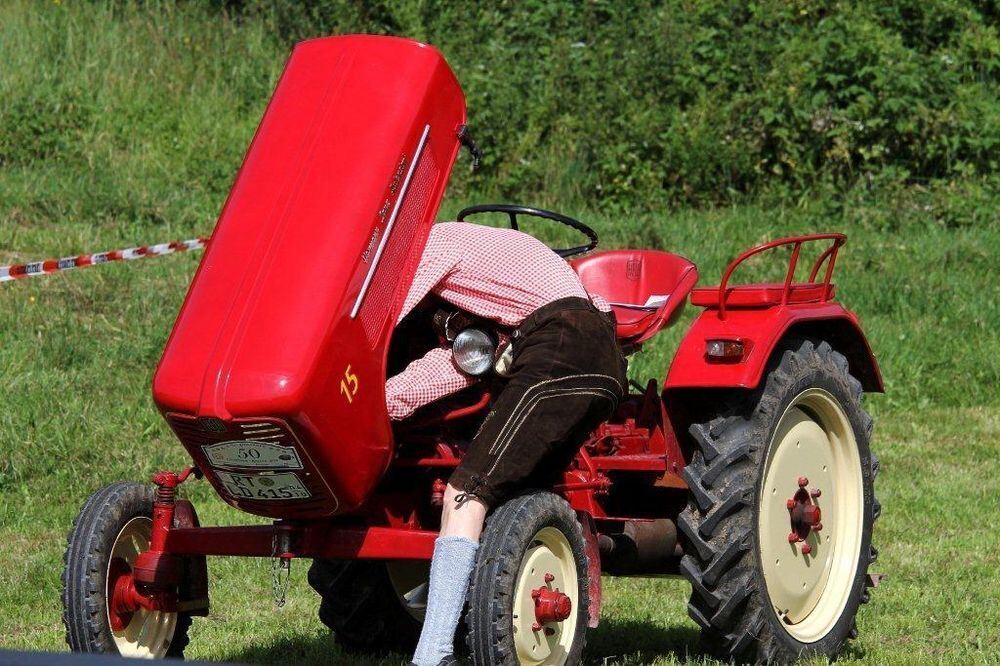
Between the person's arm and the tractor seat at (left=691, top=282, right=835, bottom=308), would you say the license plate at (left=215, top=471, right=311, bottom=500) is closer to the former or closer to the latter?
the person's arm

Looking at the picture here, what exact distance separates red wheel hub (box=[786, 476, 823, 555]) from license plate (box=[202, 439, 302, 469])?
75.2 inches

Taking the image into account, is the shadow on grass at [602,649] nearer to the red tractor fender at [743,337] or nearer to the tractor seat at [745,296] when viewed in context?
the red tractor fender at [743,337]

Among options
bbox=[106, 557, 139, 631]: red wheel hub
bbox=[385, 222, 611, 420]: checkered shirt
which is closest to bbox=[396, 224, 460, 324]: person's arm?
bbox=[385, 222, 611, 420]: checkered shirt

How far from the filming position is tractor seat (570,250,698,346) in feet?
18.0

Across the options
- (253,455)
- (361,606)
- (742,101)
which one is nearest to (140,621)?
(253,455)

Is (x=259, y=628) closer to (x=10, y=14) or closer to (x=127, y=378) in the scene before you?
(x=127, y=378)

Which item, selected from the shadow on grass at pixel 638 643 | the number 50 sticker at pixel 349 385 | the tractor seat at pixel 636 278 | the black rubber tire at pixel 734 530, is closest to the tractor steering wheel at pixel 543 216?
the tractor seat at pixel 636 278

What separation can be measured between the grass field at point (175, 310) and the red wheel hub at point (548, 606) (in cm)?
98

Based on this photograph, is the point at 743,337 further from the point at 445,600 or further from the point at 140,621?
the point at 140,621

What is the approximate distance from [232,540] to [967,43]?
11464mm

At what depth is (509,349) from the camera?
4609 millimetres

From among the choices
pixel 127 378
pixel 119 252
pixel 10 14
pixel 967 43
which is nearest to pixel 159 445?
pixel 127 378

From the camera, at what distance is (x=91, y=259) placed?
32.4ft

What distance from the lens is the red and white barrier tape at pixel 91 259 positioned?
9.44m
